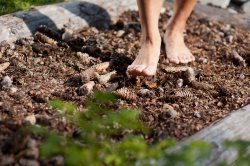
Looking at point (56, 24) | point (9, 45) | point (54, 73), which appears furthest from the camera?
Answer: point (56, 24)

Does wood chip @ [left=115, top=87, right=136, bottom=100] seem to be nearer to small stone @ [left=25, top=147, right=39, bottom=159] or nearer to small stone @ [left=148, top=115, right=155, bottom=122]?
small stone @ [left=148, top=115, right=155, bottom=122]

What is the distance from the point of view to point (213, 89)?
11.4 ft

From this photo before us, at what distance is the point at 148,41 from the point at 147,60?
0.49 ft

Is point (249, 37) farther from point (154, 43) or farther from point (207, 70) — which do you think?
point (154, 43)

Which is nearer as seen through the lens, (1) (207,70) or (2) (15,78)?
(2) (15,78)

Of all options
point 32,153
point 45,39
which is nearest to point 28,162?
point 32,153

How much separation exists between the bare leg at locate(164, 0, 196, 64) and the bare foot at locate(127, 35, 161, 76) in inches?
15.3

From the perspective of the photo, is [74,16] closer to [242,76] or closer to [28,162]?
[242,76]

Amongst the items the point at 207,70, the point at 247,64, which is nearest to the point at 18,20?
the point at 207,70

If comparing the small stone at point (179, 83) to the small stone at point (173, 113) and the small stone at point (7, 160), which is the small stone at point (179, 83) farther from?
the small stone at point (7, 160)

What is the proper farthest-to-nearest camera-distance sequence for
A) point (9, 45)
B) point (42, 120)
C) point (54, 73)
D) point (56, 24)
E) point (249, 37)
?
1. point (249, 37)
2. point (56, 24)
3. point (9, 45)
4. point (54, 73)
5. point (42, 120)

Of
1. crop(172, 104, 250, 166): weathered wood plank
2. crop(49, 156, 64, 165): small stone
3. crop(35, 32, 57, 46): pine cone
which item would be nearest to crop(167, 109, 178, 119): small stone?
crop(172, 104, 250, 166): weathered wood plank

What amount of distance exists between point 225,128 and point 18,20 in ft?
6.28

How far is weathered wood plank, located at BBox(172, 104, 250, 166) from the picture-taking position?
97.4 inches
